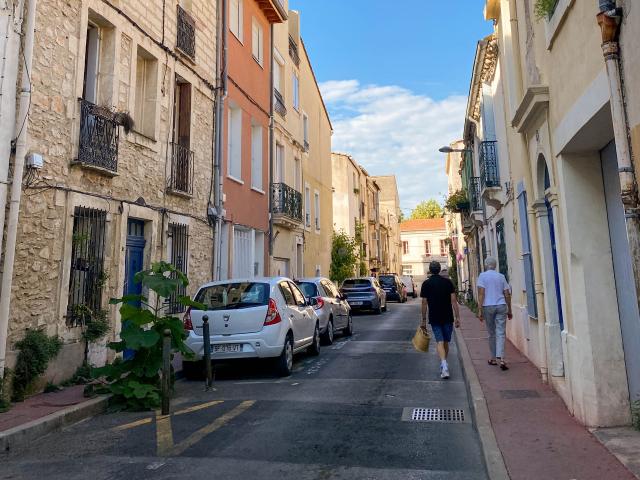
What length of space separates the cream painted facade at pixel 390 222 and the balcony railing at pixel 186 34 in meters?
40.7

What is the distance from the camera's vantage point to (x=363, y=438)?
5.15m

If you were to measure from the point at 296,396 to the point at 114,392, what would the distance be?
2360mm

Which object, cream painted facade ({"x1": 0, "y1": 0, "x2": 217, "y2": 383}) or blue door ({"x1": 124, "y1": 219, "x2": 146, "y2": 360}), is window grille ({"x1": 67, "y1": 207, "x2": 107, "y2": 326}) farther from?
blue door ({"x1": 124, "y1": 219, "x2": 146, "y2": 360})

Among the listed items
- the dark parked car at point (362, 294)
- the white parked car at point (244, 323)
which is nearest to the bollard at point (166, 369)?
the white parked car at point (244, 323)

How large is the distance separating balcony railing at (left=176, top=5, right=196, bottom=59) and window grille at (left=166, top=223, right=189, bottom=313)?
4101 mm

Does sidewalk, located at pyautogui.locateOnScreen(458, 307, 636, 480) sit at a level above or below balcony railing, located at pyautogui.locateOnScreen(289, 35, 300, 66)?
below

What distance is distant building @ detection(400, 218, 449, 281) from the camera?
224ft

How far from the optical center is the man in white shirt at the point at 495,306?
8469mm

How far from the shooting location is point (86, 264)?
8.51m

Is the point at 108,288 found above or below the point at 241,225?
below

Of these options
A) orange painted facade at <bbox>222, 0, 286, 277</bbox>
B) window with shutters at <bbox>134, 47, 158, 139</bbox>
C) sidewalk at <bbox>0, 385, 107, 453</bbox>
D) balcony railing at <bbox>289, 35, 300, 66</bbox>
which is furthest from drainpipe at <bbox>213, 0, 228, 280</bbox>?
balcony railing at <bbox>289, 35, 300, 66</bbox>

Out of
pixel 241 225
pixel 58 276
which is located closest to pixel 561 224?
pixel 58 276

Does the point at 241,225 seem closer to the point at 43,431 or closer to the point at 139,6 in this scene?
the point at 139,6

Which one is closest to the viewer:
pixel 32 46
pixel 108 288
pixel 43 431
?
pixel 43 431
